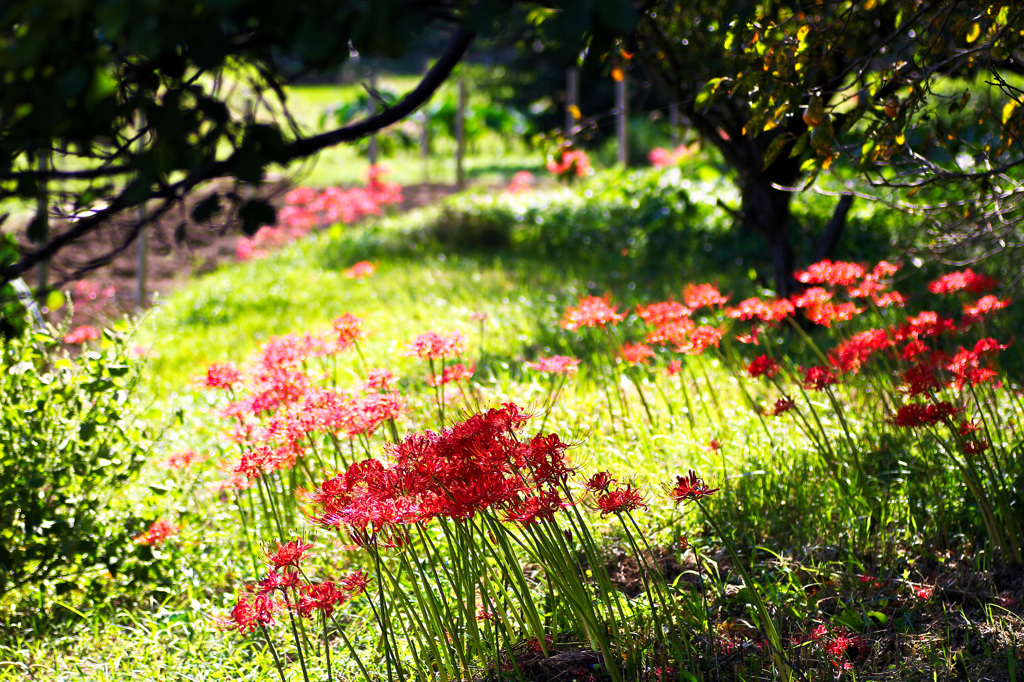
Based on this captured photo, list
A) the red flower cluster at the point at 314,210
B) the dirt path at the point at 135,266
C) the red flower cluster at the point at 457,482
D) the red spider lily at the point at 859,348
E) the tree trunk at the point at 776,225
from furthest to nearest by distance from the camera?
the red flower cluster at the point at 314,210 → the dirt path at the point at 135,266 → the tree trunk at the point at 776,225 → the red spider lily at the point at 859,348 → the red flower cluster at the point at 457,482

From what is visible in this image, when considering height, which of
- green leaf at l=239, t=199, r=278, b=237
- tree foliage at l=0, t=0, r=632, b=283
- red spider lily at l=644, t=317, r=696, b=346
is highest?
tree foliage at l=0, t=0, r=632, b=283

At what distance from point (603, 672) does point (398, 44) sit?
1.87 metres

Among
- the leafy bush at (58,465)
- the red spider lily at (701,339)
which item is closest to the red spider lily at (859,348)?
the red spider lily at (701,339)

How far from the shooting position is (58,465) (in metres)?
3.01

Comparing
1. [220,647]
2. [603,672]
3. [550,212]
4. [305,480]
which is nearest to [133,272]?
[550,212]

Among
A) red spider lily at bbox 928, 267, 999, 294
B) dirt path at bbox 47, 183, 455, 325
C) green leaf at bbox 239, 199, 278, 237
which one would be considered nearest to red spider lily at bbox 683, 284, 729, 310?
red spider lily at bbox 928, 267, 999, 294

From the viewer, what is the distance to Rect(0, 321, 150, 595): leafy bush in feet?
9.44

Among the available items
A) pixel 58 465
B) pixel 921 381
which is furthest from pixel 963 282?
pixel 58 465

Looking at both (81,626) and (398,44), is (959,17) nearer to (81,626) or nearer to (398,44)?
(398,44)

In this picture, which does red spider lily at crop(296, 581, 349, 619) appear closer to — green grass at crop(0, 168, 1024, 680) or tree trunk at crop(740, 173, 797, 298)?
green grass at crop(0, 168, 1024, 680)

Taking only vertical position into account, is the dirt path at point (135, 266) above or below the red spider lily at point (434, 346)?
above

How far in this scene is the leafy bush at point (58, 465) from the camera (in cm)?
288

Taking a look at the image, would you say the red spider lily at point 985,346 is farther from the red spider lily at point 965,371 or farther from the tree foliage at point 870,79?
the tree foliage at point 870,79

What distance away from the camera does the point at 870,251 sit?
6.57m
